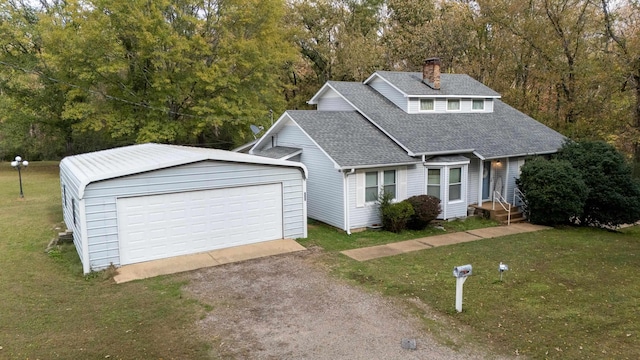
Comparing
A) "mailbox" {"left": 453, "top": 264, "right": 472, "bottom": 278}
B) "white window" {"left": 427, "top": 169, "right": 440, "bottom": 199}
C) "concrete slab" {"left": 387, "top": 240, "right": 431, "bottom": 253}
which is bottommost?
"concrete slab" {"left": 387, "top": 240, "right": 431, "bottom": 253}

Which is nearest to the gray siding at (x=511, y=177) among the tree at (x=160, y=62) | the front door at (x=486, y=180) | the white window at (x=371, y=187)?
the front door at (x=486, y=180)

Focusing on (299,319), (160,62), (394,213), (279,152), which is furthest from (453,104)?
(160,62)

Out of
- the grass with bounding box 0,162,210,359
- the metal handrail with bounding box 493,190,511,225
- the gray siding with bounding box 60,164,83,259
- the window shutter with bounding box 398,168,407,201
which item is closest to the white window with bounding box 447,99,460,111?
the metal handrail with bounding box 493,190,511,225

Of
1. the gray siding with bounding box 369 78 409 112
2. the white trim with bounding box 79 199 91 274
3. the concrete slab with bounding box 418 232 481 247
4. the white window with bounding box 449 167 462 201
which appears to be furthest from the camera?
the gray siding with bounding box 369 78 409 112

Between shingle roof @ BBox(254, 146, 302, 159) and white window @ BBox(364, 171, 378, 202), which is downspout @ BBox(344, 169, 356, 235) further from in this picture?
shingle roof @ BBox(254, 146, 302, 159)

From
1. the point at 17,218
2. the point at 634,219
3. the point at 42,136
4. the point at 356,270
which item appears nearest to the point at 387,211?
the point at 356,270

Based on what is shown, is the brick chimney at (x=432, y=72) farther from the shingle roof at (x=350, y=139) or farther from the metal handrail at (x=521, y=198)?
the metal handrail at (x=521, y=198)

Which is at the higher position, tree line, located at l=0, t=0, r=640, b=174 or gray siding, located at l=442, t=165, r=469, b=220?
tree line, located at l=0, t=0, r=640, b=174
